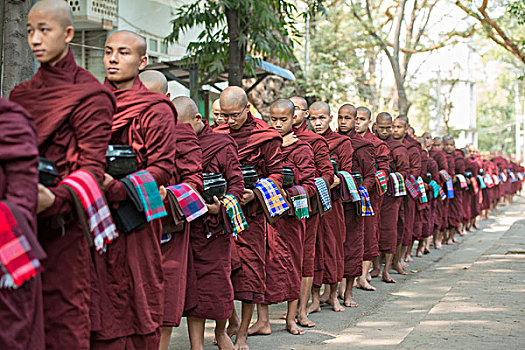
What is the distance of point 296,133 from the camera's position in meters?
7.64

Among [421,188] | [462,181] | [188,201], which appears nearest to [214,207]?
[188,201]

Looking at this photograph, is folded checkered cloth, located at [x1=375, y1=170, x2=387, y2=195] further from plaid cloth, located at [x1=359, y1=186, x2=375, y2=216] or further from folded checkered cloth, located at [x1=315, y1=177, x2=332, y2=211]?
folded checkered cloth, located at [x1=315, y1=177, x2=332, y2=211]

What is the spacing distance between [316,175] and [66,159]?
419 cm

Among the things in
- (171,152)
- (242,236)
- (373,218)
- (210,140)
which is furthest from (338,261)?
(171,152)

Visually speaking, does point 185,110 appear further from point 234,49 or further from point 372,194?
point 234,49

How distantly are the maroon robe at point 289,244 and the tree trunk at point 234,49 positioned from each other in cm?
318

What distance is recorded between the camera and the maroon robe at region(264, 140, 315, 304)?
6586mm

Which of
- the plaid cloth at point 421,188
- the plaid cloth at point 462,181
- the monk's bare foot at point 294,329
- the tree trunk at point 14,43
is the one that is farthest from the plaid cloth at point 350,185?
the plaid cloth at point 462,181

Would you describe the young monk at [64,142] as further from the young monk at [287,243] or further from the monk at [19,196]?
the young monk at [287,243]

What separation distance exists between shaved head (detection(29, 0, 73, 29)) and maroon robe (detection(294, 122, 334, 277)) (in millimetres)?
3957

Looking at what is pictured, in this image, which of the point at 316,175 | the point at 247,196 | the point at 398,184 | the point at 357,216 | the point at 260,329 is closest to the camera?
the point at 247,196

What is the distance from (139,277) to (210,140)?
1.79 meters

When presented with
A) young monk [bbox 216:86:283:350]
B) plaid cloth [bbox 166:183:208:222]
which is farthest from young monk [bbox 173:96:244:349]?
young monk [bbox 216:86:283:350]

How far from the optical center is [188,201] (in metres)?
4.98
